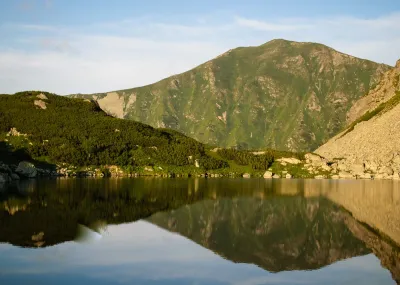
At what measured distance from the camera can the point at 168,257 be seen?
155 ft

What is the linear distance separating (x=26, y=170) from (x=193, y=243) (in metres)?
141

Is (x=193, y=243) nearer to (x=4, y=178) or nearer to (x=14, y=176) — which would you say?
(x=4, y=178)

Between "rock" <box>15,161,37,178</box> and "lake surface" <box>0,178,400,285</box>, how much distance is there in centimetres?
9136

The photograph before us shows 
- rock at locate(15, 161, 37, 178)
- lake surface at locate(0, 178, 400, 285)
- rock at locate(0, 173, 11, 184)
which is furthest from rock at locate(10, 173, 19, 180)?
lake surface at locate(0, 178, 400, 285)

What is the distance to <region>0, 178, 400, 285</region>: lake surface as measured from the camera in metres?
39.9

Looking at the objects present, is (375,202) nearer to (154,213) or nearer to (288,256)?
(154,213)

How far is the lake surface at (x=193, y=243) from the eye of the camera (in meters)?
39.9

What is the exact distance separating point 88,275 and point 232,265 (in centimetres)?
1317

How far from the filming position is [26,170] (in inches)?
7136

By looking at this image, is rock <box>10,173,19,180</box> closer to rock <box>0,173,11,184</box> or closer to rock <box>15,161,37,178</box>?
rock <box>0,173,11,184</box>

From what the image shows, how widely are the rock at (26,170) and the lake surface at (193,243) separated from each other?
91363 millimetres

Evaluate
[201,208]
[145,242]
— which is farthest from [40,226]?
[201,208]

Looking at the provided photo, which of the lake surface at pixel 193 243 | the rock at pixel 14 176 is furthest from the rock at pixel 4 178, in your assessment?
the lake surface at pixel 193 243

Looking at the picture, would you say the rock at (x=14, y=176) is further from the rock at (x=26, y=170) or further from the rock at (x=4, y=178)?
the rock at (x=26, y=170)
